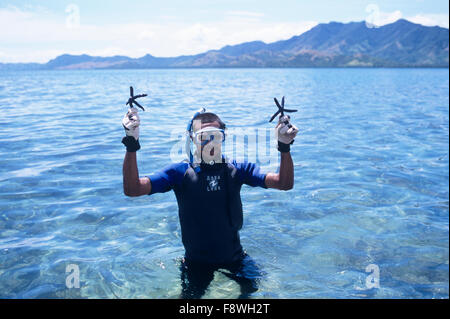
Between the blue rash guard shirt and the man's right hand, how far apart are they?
0.60m

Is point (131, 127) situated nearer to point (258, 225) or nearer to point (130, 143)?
point (130, 143)

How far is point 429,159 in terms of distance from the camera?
11992mm

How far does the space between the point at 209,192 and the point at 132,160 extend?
3.19 ft

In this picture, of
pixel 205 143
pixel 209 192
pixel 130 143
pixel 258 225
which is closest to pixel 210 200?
pixel 209 192

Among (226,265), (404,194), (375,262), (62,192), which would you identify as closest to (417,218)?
(404,194)

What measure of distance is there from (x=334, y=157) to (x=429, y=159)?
311 cm

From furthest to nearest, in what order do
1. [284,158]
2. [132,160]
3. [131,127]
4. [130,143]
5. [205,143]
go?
[205,143], [284,158], [132,160], [130,143], [131,127]

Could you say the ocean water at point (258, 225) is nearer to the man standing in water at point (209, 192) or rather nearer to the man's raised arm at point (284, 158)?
the man standing in water at point (209, 192)

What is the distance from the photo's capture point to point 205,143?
4.04m
